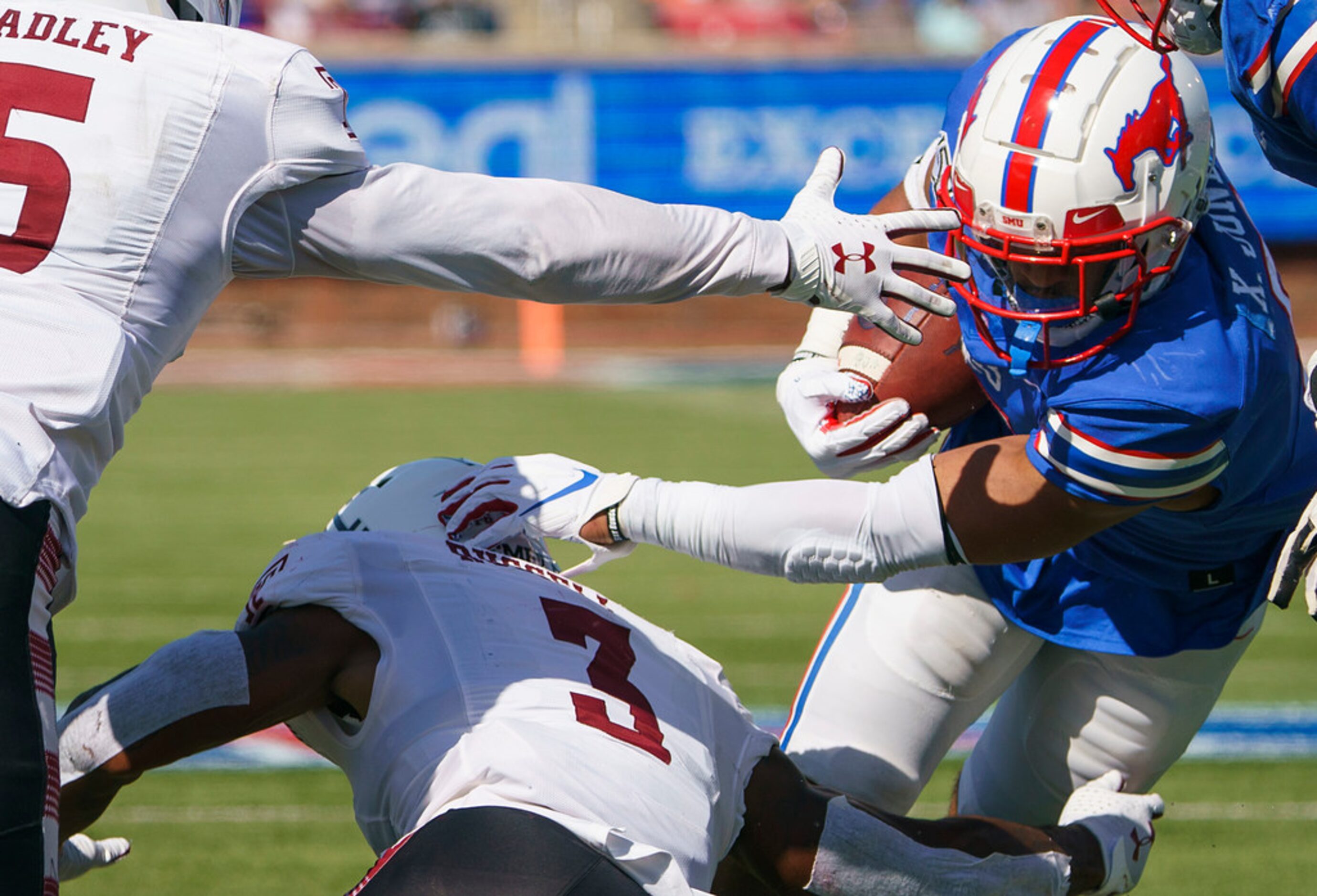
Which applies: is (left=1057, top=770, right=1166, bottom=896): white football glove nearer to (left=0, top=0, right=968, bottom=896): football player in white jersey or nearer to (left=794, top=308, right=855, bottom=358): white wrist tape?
(left=794, top=308, right=855, bottom=358): white wrist tape

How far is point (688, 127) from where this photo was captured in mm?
17266

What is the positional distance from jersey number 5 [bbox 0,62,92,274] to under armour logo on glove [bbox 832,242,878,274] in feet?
3.47

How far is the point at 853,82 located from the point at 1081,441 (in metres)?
15.0

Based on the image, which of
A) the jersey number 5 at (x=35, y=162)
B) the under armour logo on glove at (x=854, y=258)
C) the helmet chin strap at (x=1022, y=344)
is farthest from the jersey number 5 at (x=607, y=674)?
the jersey number 5 at (x=35, y=162)

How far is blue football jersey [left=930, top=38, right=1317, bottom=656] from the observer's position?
8.87 feet

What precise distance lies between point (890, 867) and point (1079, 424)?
0.82 meters

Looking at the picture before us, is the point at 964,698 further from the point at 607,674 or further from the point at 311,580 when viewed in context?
the point at 311,580

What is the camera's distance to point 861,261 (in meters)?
2.44

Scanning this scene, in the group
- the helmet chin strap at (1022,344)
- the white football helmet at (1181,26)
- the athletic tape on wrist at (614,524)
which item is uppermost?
the white football helmet at (1181,26)

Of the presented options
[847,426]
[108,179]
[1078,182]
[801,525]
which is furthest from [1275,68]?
[108,179]

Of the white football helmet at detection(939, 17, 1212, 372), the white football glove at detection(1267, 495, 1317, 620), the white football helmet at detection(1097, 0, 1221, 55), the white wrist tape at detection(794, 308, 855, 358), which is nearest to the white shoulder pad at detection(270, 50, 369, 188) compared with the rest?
the white football helmet at detection(939, 17, 1212, 372)

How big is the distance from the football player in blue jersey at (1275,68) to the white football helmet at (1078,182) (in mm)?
96

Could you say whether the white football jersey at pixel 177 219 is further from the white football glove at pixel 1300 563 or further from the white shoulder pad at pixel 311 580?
the white football glove at pixel 1300 563

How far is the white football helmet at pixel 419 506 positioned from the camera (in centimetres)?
296
